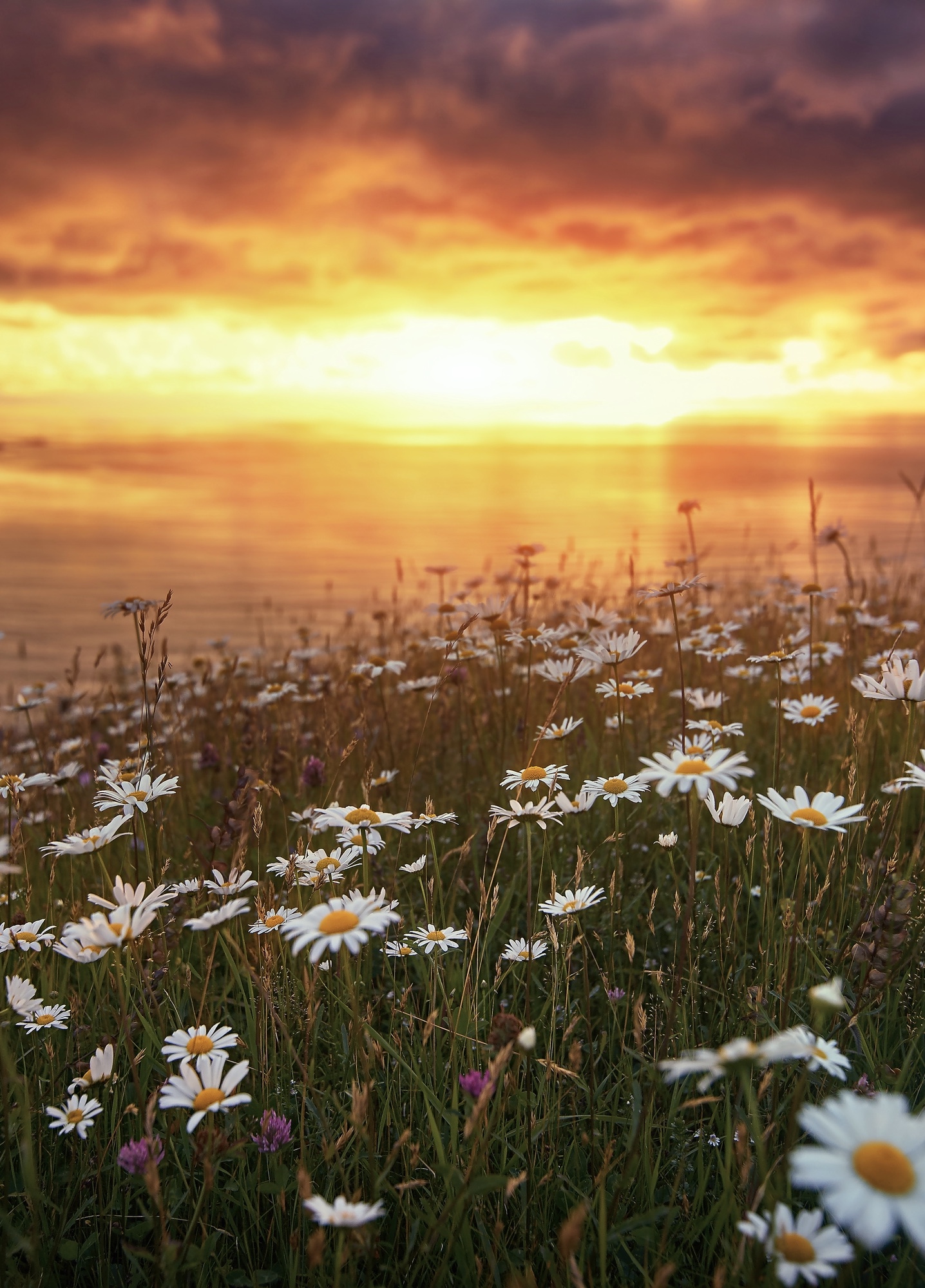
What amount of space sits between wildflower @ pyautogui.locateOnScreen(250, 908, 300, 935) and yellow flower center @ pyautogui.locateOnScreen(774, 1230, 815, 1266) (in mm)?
1105

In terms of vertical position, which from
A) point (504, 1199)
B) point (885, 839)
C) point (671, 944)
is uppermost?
point (885, 839)

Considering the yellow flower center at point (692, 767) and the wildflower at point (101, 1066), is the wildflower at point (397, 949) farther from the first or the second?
the yellow flower center at point (692, 767)

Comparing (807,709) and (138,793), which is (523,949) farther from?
(807,709)

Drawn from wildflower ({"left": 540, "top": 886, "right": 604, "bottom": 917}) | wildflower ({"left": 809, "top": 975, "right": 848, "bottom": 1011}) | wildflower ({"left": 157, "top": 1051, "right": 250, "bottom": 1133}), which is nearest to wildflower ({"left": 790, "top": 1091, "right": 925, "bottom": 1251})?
wildflower ({"left": 809, "top": 975, "right": 848, "bottom": 1011})

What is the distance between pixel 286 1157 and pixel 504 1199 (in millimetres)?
608

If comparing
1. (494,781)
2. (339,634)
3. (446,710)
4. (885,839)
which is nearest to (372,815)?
(885,839)

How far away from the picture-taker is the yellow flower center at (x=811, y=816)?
164cm

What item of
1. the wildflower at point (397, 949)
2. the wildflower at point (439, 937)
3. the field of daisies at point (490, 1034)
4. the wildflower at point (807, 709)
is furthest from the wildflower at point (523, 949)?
the wildflower at point (807, 709)

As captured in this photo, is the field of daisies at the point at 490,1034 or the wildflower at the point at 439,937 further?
the wildflower at the point at 439,937

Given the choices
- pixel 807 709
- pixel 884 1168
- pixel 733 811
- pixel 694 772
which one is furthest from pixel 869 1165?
pixel 807 709

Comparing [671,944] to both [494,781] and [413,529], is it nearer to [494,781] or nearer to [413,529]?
[494,781]

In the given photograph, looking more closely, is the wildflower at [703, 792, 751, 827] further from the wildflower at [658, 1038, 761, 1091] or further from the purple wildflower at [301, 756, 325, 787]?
the purple wildflower at [301, 756, 325, 787]

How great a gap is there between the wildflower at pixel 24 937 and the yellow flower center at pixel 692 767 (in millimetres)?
1633

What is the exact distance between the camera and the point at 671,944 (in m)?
2.98
